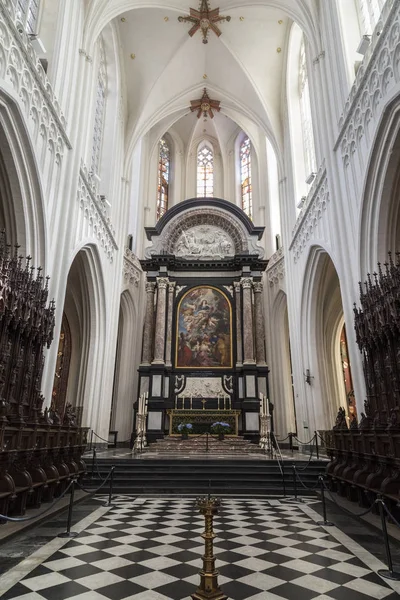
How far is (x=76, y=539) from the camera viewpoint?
195 inches

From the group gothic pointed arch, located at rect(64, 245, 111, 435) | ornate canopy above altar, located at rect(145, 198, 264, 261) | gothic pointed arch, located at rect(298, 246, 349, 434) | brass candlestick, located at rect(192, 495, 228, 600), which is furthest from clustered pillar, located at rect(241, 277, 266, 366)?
brass candlestick, located at rect(192, 495, 228, 600)

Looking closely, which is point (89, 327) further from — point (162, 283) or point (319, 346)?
point (319, 346)

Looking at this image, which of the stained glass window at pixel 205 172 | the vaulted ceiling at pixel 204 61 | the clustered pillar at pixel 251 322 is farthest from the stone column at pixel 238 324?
the stained glass window at pixel 205 172

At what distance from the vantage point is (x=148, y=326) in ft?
58.6

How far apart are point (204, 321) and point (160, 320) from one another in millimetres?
2040

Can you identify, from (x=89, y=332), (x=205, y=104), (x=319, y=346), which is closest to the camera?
(x=319, y=346)

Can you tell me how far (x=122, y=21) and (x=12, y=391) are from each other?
53.7 feet

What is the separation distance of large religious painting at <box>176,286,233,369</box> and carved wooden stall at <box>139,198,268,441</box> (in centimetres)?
4

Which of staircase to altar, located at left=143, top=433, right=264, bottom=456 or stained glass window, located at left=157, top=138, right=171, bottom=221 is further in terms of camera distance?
stained glass window, located at left=157, top=138, right=171, bottom=221

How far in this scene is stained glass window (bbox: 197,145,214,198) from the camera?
24.5 meters

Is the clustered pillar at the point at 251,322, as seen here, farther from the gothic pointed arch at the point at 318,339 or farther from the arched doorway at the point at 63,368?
the arched doorway at the point at 63,368

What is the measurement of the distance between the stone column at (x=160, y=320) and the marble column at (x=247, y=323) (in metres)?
3.58

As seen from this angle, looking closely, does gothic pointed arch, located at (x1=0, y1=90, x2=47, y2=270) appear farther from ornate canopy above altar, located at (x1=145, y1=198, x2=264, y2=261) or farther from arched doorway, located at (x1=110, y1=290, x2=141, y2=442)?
ornate canopy above altar, located at (x1=145, y1=198, x2=264, y2=261)

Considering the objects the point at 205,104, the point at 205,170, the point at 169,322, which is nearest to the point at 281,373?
the point at 169,322
